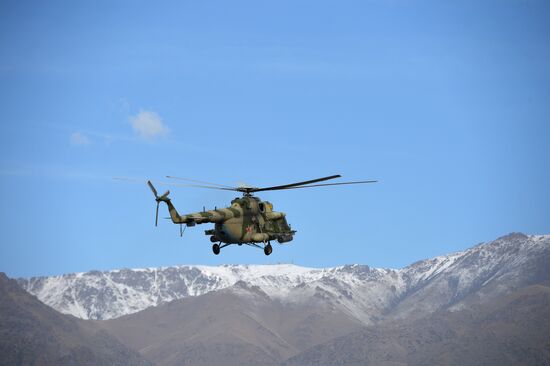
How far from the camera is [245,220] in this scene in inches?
4058

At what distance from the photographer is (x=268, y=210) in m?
108

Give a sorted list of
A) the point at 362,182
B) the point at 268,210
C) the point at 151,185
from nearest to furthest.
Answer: the point at 362,182, the point at 151,185, the point at 268,210

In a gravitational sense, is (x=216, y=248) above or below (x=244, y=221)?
below

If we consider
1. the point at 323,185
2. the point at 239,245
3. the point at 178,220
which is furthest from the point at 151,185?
the point at 323,185

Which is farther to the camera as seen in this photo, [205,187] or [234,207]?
[234,207]

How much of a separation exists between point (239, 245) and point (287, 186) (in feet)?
26.2

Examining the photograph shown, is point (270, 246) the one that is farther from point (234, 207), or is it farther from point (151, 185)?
point (151, 185)

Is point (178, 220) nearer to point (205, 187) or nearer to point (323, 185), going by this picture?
point (205, 187)

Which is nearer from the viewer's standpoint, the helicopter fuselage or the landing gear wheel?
the helicopter fuselage

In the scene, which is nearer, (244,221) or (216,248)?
(216,248)

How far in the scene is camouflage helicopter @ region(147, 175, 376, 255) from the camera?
9891 cm

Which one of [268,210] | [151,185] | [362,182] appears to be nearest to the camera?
[362,182]

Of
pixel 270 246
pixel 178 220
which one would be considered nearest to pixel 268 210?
pixel 270 246

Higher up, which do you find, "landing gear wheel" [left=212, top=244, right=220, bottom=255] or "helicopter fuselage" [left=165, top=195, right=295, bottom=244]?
"helicopter fuselage" [left=165, top=195, right=295, bottom=244]
